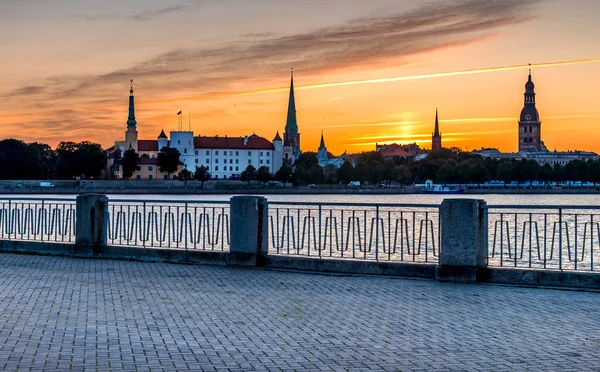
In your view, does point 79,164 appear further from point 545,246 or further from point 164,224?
point 545,246

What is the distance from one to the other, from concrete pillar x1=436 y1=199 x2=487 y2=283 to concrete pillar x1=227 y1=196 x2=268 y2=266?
3976mm

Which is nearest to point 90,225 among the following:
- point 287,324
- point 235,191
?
point 287,324

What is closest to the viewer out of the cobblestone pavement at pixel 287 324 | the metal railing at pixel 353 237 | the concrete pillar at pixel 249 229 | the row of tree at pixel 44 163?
the cobblestone pavement at pixel 287 324

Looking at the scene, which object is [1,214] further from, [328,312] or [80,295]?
[328,312]

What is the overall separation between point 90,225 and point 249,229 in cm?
470

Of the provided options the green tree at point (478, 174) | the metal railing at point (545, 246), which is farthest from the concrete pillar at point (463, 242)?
the green tree at point (478, 174)

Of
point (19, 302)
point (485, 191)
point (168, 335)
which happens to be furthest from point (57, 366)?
point (485, 191)

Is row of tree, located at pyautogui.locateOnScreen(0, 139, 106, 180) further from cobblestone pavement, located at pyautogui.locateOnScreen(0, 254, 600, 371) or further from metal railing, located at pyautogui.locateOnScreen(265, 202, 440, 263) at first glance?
cobblestone pavement, located at pyautogui.locateOnScreen(0, 254, 600, 371)

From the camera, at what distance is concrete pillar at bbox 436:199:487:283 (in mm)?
13914

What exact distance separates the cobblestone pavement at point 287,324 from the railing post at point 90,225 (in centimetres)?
381

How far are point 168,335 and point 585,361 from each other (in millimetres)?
4666

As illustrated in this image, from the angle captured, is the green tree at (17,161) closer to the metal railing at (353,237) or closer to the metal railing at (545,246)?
the metal railing at (353,237)

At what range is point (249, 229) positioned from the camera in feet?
53.3

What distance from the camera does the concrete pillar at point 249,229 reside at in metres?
16.2
